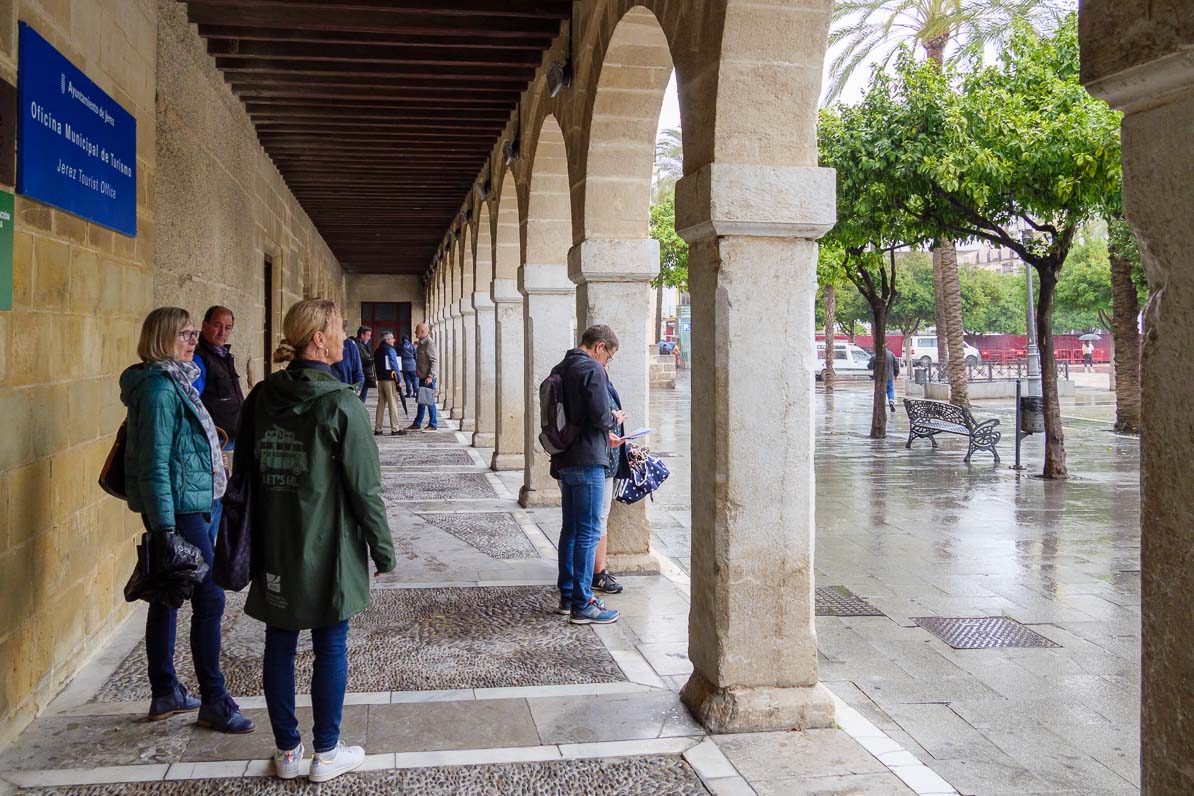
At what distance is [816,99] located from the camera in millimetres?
4047

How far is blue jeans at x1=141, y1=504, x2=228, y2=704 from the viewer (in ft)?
12.4

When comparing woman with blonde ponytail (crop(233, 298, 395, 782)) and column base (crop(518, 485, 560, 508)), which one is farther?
column base (crop(518, 485, 560, 508))

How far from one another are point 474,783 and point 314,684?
2.00 ft

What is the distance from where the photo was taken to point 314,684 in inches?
134

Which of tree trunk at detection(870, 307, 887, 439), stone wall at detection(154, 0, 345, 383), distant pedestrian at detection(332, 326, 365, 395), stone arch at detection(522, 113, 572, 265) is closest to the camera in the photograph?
stone wall at detection(154, 0, 345, 383)

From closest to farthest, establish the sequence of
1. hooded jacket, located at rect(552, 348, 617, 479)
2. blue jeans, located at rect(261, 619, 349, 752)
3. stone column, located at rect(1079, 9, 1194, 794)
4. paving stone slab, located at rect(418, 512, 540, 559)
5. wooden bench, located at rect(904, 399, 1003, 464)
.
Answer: stone column, located at rect(1079, 9, 1194, 794)
blue jeans, located at rect(261, 619, 349, 752)
hooded jacket, located at rect(552, 348, 617, 479)
paving stone slab, located at rect(418, 512, 540, 559)
wooden bench, located at rect(904, 399, 1003, 464)

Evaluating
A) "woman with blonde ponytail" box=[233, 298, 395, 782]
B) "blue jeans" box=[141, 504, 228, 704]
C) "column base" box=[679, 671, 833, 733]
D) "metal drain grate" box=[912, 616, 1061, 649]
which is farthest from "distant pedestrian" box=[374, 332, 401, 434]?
"woman with blonde ponytail" box=[233, 298, 395, 782]

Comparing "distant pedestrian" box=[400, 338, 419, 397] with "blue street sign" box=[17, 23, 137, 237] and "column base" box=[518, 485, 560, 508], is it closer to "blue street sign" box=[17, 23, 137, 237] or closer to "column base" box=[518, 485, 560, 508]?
"column base" box=[518, 485, 560, 508]

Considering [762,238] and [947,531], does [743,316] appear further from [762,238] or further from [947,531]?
[947,531]

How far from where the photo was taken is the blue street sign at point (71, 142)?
378 cm

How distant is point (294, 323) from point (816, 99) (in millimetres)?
2137

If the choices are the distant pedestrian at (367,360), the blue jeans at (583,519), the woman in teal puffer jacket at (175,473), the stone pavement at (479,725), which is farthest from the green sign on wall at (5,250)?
the distant pedestrian at (367,360)

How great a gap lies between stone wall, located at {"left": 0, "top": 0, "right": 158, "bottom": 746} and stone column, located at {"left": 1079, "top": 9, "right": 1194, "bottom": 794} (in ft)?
11.4

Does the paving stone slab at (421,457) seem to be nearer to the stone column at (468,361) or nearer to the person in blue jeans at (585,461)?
the stone column at (468,361)
